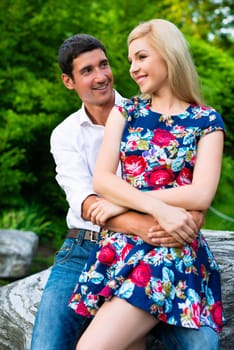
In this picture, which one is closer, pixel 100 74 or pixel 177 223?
pixel 177 223

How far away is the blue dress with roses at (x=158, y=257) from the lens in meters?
2.55

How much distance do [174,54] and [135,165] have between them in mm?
470

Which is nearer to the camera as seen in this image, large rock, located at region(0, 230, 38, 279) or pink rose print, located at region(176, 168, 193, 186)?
pink rose print, located at region(176, 168, 193, 186)

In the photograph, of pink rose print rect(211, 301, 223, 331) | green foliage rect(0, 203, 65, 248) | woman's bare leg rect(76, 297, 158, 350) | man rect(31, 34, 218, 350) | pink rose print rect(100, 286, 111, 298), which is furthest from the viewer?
green foliage rect(0, 203, 65, 248)

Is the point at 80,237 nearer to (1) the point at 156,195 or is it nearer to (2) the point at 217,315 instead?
(1) the point at 156,195

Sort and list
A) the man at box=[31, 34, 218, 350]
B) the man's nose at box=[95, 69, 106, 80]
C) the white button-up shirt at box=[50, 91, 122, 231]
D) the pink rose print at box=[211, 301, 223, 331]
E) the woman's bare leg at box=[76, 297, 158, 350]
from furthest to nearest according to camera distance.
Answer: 1. the man's nose at box=[95, 69, 106, 80]
2. the white button-up shirt at box=[50, 91, 122, 231]
3. the man at box=[31, 34, 218, 350]
4. the pink rose print at box=[211, 301, 223, 331]
5. the woman's bare leg at box=[76, 297, 158, 350]

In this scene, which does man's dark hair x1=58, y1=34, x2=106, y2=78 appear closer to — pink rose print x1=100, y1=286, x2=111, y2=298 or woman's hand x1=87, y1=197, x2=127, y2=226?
woman's hand x1=87, y1=197, x2=127, y2=226

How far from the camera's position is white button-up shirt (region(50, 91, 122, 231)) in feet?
10.6

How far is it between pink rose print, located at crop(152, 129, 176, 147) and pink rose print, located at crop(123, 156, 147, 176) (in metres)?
0.09

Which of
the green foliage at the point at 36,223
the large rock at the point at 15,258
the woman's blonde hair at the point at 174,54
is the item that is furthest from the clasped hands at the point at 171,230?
the green foliage at the point at 36,223

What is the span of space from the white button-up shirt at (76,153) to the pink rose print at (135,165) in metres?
0.42

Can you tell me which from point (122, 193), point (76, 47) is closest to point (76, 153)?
point (76, 47)

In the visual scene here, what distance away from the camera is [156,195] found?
8.83 feet

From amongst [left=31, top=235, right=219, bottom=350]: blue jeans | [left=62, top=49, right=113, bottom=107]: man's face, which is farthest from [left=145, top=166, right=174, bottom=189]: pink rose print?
[left=62, top=49, right=113, bottom=107]: man's face
